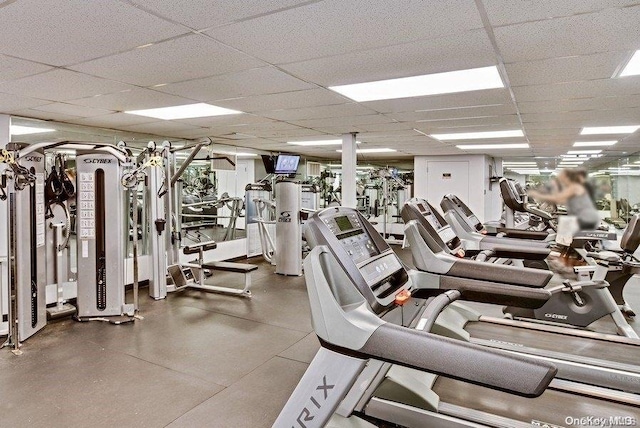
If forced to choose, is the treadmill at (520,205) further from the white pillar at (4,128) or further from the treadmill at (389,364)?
the white pillar at (4,128)

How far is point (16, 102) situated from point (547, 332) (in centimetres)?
484

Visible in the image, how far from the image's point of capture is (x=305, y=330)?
3760mm

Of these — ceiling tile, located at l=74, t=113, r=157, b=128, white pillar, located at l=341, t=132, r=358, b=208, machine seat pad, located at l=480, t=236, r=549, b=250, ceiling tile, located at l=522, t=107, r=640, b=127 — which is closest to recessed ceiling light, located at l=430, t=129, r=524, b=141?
ceiling tile, located at l=522, t=107, r=640, b=127

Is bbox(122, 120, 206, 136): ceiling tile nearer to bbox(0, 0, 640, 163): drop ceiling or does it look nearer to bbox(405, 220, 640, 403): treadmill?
bbox(0, 0, 640, 163): drop ceiling

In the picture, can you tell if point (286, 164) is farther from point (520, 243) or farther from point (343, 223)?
point (343, 223)

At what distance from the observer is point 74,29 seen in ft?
6.94

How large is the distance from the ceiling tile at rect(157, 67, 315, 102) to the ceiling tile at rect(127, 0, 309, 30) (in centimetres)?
87

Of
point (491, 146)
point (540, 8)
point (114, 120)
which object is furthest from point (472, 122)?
point (114, 120)

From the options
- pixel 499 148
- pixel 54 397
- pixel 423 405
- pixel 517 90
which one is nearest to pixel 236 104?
pixel 517 90

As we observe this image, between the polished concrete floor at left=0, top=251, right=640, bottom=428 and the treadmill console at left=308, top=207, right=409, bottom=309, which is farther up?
the treadmill console at left=308, top=207, right=409, bottom=309

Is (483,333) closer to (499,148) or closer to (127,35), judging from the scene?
(127,35)

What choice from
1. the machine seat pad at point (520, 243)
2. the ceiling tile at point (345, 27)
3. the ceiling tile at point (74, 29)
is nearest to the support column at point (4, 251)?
the ceiling tile at point (74, 29)

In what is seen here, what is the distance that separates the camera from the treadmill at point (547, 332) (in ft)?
7.75

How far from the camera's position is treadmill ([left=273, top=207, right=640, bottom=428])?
1195mm
